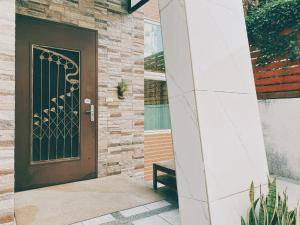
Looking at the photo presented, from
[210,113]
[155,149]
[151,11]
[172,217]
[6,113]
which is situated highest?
[151,11]

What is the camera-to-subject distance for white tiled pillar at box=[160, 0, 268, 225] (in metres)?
1.63

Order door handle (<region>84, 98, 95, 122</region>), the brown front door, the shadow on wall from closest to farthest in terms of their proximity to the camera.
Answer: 1. the brown front door
2. door handle (<region>84, 98, 95, 122</region>)
3. the shadow on wall

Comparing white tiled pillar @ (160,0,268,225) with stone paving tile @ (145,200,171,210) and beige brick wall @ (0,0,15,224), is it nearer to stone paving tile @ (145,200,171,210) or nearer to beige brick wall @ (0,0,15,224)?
stone paving tile @ (145,200,171,210)

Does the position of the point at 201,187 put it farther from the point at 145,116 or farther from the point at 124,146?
the point at 145,116

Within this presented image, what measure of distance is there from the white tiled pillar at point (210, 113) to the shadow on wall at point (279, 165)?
8.30 feet

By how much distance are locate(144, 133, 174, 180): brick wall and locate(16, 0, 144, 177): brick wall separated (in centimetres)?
29

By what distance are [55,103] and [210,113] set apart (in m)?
2.58

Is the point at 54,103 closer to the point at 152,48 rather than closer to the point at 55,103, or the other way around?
the point at 55,103

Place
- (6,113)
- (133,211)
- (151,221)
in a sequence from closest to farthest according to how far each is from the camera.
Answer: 1. (6,113)
2. (151,221)
3. (133,211)

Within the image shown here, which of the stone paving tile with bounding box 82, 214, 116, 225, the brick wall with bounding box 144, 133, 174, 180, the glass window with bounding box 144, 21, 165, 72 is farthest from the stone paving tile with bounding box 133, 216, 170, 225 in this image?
the glass window with bounding box 144, 21, 165, 72

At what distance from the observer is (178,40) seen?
70.2 inches

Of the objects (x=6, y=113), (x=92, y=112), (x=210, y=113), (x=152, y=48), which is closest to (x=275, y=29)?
(x=152, y=48)

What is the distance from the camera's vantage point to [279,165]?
4172mm

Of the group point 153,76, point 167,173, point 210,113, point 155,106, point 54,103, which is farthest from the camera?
point 155,106
